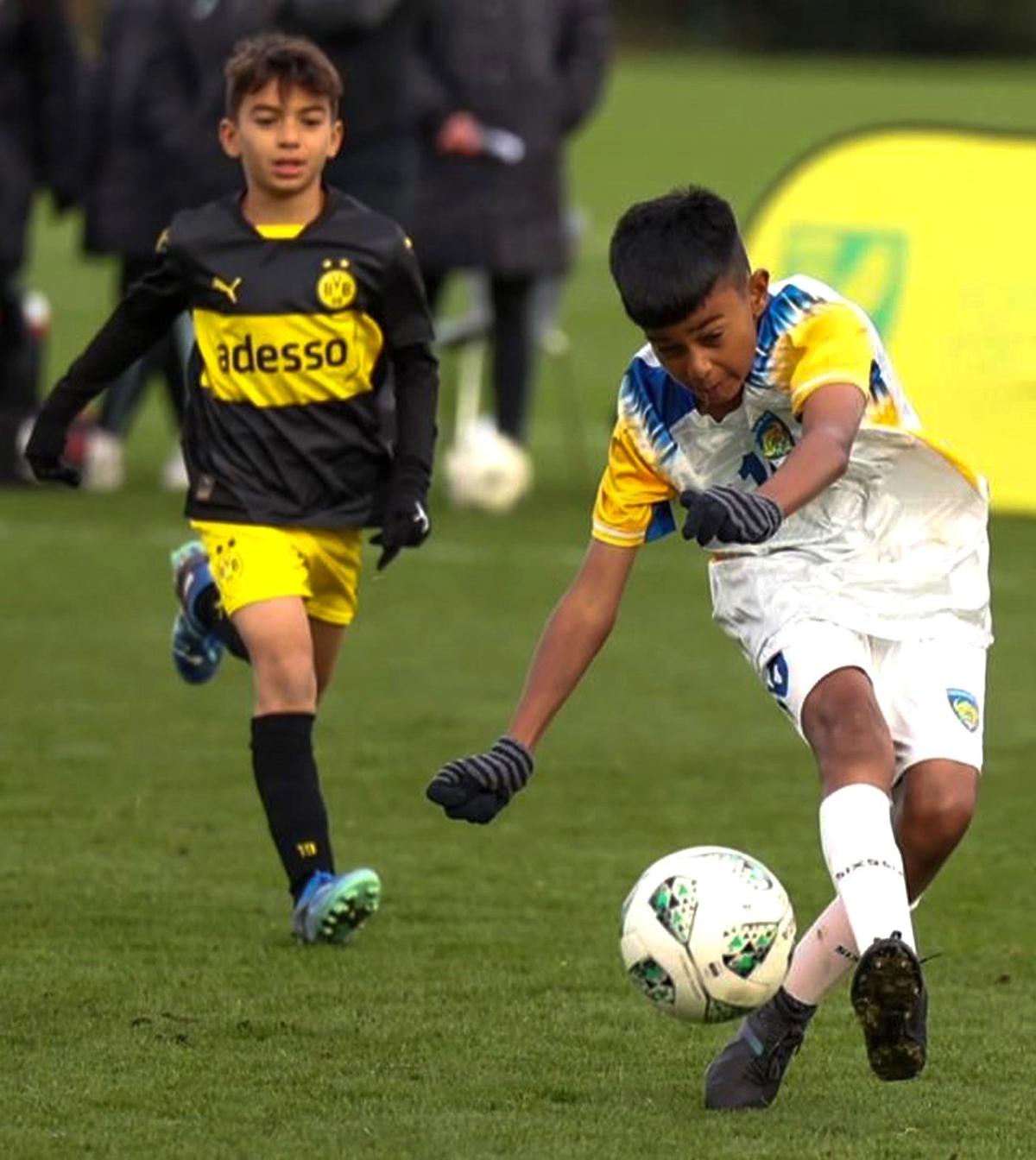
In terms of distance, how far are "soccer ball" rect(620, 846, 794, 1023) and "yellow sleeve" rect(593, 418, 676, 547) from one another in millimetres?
534

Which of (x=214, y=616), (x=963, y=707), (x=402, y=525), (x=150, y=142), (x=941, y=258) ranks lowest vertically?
(x=941, y=258)

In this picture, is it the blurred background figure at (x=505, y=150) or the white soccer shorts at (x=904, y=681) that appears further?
the blurred background figure at (x=505, y=150)

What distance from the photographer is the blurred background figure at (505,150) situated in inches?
520

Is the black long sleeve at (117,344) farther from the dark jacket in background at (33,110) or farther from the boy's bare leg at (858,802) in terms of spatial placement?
the dark jacket in background at (33,110)

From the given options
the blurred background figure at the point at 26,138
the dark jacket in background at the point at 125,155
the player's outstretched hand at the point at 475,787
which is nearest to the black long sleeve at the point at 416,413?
the player's outstretched hand at the point at 475,787

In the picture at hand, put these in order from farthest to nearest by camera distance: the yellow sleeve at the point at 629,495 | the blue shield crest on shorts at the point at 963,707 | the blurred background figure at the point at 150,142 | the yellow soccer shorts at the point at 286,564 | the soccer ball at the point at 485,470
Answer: the soccer ball at the point at 485,470, the blurred background figure at the point at 150,142, the yellow soccer shorts at the point at 286,564, the yellow sleeve at the point at 629,495, the blue shield crest on shorts at the point at 963,707

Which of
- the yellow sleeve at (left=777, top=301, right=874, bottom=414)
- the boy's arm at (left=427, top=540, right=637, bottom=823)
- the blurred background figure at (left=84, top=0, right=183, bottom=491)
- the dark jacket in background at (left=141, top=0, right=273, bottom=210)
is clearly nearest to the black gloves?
the boy's arm at (left=427, top=540, right=637, bottom=823)

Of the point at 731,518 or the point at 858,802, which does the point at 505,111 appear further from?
the point at 731,518

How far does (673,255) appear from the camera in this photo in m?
5.07

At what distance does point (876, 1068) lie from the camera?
4883mm

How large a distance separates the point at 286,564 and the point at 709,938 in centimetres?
182

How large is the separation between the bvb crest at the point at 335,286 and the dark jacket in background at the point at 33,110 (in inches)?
262

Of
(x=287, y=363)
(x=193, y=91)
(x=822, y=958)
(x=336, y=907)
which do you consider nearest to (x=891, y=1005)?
(x=822, y=958)

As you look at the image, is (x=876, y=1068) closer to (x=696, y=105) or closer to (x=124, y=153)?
(x=124, y=153)
